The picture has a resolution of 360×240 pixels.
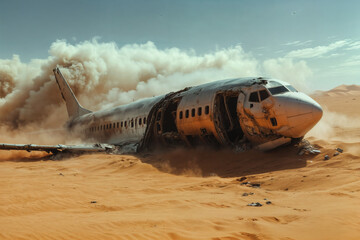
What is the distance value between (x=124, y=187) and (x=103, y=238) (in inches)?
185

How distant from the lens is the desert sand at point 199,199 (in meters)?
4.65

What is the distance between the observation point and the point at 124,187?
910cm

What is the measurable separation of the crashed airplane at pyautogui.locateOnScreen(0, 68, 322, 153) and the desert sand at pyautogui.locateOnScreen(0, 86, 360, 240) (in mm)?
828

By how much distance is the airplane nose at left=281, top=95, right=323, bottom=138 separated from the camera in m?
11.6

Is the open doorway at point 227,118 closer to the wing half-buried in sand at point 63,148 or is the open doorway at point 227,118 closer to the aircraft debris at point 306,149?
the aircraft debris at point 306,149

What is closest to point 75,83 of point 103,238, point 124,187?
point 124,187

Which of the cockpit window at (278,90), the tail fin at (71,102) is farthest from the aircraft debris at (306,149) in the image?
the tail fin at (71,102)

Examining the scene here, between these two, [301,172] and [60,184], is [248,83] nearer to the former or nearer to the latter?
A: [301,172]

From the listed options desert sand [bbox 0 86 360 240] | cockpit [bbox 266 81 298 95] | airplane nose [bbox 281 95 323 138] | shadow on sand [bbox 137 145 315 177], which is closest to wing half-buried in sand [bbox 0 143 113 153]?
shadow on sand [bbox 137 145 315 177]

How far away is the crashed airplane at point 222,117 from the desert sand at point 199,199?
2.72ft

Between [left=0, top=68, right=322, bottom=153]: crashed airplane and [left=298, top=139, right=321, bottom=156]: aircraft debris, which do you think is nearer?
[left=298, top=139, right=321, bottom=156]: aircraft debris

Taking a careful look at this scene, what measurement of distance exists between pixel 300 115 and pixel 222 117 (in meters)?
3.80

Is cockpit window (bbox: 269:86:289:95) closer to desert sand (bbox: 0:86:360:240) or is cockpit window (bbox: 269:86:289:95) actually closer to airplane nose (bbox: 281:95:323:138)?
airplane nose (bbox: 281:95:323:138)

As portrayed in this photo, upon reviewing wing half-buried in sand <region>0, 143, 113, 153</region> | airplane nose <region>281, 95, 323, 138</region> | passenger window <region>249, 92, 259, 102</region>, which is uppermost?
passenger window <region>249, 92, 259, 102</region>
